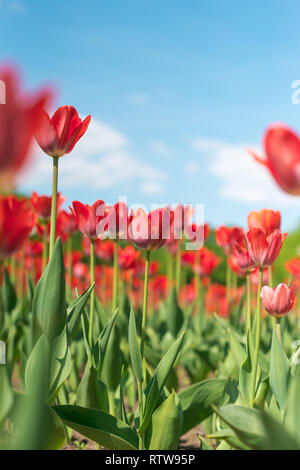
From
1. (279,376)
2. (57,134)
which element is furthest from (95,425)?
(57,134)

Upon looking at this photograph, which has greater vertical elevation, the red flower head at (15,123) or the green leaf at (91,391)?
the red flower head at (15,123)

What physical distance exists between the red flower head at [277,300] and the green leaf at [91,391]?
53 cm

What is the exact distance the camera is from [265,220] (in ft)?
4.93

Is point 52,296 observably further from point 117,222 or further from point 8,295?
point 8,295

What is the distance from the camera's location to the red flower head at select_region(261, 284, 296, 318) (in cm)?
136

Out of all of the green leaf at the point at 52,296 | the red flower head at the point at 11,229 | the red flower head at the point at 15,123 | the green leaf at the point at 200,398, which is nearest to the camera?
the red flower head at the point at 15,123

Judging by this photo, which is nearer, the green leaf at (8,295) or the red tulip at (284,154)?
the red tulip at (284,154)

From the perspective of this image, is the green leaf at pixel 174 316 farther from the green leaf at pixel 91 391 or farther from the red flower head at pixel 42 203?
the green leaf at pixel 91 391

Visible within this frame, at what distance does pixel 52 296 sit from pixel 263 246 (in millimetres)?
568

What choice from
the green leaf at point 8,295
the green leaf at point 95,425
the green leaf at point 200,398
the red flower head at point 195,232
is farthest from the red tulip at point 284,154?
the green leaf at point 8,295

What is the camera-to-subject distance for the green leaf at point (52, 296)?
1.10m

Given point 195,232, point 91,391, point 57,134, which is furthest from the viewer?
point 195,232
